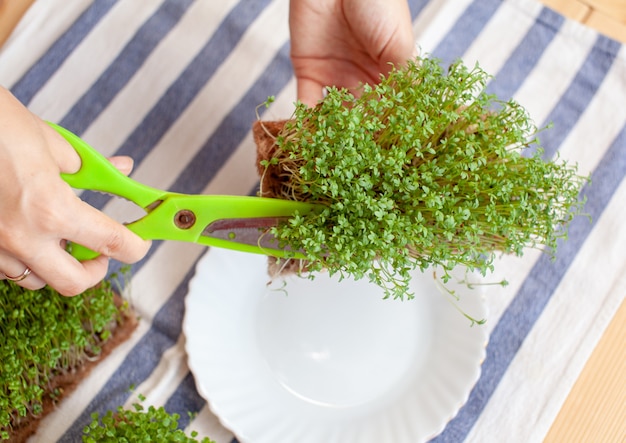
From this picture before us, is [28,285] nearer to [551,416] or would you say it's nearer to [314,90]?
[314,90]

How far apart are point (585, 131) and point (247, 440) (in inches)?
39.7

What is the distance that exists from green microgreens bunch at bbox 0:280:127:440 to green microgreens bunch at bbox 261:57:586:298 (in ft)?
1.47

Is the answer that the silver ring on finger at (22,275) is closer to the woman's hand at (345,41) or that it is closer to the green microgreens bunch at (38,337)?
the green microgreens bunch at (38,337)

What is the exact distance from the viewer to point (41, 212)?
2.73ft

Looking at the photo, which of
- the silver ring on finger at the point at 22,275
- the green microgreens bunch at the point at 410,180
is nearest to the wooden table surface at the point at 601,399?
the green microgreens bunch at the point at 410,180

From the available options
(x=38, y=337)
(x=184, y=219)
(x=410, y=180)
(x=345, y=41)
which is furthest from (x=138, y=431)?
(x=345, y=41)

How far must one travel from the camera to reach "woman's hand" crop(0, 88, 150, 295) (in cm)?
82

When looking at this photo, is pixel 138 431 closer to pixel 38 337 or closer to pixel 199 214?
pixel 38 337

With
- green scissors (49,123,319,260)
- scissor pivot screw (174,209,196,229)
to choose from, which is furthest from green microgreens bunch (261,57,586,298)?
scissor pivot screw (174,209,196,229)

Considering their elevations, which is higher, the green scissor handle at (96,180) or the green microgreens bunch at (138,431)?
the green scissor handle at (96,180)

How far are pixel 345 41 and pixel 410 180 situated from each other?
591mm

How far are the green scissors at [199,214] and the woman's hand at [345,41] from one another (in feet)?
1.32

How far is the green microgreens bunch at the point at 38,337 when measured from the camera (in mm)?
1025

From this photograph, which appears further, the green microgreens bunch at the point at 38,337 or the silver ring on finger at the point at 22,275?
the green microgreens bunch at the point at 38,337
